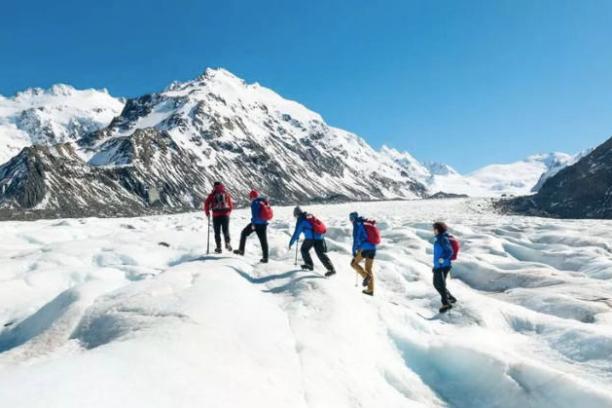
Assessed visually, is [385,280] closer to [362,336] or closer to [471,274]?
[471,274]

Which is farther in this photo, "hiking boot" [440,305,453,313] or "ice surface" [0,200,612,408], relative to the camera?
"hiking boot" [440,305,453,313]

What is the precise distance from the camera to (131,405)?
5457mm

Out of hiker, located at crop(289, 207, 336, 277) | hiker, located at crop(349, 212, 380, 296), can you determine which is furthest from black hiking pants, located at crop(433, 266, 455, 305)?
hiker, located at crop(289, 207, 336, 277)

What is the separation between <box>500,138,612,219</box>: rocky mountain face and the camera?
100m

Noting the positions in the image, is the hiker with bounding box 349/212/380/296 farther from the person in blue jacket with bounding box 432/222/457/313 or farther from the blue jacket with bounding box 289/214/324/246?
the person in blue jacket with bounding box 432/222/457/313

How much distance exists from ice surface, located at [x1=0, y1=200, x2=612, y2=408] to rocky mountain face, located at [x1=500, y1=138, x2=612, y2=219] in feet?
274

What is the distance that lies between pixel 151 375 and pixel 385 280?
11.5 metres

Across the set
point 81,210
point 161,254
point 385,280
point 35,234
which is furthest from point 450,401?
point 81,210

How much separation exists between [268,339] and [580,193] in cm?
11956

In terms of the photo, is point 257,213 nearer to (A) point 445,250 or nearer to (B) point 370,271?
(B) point 370,271

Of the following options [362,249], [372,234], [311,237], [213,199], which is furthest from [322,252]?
[213,199]

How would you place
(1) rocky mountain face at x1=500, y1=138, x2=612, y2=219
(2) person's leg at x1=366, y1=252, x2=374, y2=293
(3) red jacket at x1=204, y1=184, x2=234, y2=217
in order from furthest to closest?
(1) rocky mountain face at x1=500, y1=138, x2=612, y2=219
(3) red jacket at x1=204, y1=184, x2=234, y2=217
(2) person's leg at x1=366, y1=252, x2=374, y2=293

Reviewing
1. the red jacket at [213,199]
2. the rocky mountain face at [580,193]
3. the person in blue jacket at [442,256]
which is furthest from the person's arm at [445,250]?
the rocky mountain face at [580,193]

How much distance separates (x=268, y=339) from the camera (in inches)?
325
